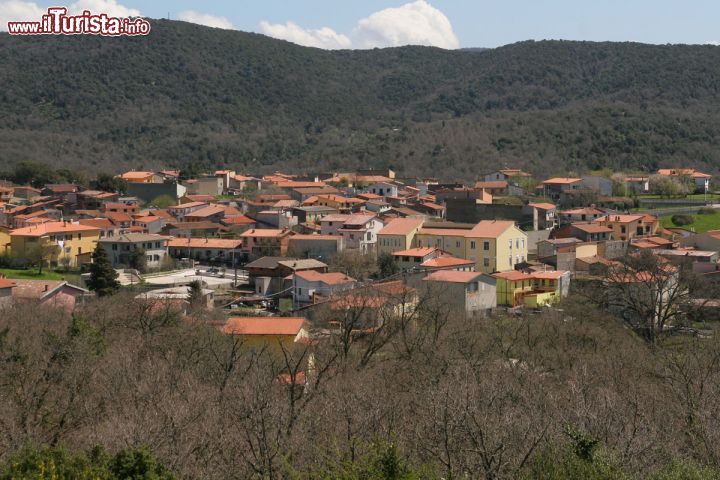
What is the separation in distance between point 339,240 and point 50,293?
13259 millimetres

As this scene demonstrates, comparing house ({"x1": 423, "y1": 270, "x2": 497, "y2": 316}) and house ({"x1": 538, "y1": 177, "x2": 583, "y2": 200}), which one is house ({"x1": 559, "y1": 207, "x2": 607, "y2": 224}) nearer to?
house ({"x1": 538, "y1": 177, "x2": 583, "y2": 200})

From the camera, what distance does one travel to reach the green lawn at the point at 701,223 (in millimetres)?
47500

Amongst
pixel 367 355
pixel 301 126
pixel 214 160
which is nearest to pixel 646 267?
pixel 367 355

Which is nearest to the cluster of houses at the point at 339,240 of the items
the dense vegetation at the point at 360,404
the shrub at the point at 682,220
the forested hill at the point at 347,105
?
the shrub at the point at 682,220

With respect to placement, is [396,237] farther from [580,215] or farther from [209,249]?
[580,215]

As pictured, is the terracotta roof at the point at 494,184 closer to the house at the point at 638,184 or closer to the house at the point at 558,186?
the house at the point at 558,186

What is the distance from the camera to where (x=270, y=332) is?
2506cm

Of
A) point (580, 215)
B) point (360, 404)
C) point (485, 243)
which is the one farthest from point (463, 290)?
point (580, 215)

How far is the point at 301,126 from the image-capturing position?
116m

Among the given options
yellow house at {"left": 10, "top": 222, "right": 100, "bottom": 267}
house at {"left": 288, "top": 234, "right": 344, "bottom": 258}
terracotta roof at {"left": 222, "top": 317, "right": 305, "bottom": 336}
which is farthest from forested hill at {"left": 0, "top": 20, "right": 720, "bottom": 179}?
terracotta roof at {"left": 222, "top": 317, "right": 305, "bottom": 336}

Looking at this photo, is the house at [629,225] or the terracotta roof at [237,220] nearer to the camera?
the house at [629,225]

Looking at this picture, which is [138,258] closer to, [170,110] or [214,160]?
[214,160]

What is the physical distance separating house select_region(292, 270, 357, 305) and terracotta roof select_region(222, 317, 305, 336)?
25.0 ft

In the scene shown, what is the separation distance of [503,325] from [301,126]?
297 feet
